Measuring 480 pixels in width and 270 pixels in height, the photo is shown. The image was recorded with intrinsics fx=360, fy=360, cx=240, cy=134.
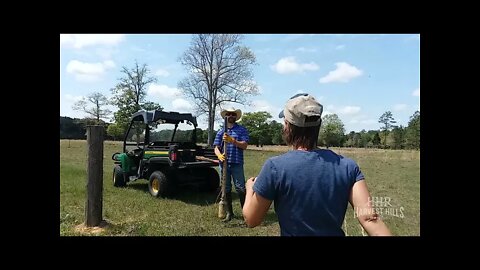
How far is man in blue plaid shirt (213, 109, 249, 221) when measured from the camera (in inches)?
197

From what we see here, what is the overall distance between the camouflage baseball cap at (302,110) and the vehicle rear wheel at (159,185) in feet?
16.9

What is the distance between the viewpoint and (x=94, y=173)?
4.47m

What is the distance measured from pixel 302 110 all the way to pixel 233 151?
361cm

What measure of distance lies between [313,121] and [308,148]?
0.11m

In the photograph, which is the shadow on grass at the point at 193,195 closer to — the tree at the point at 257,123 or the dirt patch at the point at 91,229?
the dirt patch at the point at 91,229

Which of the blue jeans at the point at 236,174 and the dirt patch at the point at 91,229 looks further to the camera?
the blue jeans at the point at 236,174

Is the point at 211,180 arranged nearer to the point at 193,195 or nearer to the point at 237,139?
the point at 193,195

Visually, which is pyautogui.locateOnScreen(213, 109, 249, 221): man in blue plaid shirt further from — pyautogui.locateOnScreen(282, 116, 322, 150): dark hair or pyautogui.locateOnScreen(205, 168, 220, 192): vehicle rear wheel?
pyautogui.locateOnScreen(282, 116, 322, 150): dark hair

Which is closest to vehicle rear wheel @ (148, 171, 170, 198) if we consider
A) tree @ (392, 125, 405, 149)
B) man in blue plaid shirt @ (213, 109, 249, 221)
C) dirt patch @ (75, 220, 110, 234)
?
man in blue plaid shirt @ (213, 109, 249, 221)

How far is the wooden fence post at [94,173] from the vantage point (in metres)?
4.46

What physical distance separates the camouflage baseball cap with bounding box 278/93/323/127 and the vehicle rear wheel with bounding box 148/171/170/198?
5.16 meters

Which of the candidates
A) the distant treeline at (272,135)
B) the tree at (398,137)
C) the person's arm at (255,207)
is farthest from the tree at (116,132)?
the tree at (398,137)

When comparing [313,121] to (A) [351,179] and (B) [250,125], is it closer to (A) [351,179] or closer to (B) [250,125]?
(A) [351,179]
